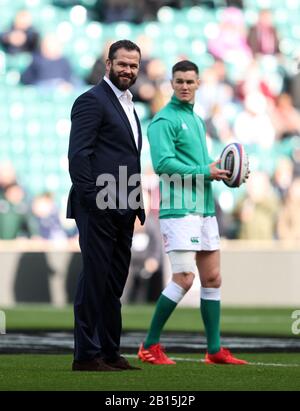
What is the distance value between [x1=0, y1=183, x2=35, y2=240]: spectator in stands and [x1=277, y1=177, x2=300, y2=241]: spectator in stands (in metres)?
3.80

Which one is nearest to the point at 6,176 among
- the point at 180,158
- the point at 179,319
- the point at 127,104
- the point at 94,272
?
the point at 179,319

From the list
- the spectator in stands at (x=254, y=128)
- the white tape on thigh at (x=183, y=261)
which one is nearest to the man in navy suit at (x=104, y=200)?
the white tape on thigh at (x=183, y=261)

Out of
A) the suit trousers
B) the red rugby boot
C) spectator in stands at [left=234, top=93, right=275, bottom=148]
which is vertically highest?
spectator in stands at [left=234, top=93, right=275, bottom=148]

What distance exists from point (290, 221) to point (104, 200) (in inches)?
458

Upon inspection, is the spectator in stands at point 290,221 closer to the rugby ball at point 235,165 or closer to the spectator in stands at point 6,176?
the spectator in stands at point 6,176

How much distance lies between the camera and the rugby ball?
27.3 ft

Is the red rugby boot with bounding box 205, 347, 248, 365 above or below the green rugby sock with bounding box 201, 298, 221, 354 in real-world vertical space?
below

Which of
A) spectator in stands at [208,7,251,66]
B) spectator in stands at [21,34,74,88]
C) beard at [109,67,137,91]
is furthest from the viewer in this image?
spectator in stands at [208,7,251,66]

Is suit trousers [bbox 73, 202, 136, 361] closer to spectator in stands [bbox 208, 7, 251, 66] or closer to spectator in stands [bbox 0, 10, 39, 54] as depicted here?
spectator in stands [bbox 0, 10, 39, 54]

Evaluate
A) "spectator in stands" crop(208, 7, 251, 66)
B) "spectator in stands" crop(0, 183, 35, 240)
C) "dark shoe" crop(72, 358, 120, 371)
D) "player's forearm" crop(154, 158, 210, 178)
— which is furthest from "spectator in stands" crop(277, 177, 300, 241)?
"dark shoe" crop(72, 358, 120, 371)

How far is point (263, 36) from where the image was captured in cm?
2256

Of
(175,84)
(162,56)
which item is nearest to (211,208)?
(175,84)

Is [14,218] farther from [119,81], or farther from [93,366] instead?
[93,366]
